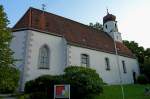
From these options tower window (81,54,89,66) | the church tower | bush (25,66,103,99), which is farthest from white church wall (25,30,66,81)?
the church tower

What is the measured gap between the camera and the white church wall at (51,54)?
63.8 ft

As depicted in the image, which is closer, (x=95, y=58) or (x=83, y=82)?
(x=83, y=82)

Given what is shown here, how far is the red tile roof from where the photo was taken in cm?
2167

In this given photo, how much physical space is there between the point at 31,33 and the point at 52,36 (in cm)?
264

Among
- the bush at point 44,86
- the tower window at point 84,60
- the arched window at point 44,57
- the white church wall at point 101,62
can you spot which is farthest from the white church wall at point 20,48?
the tower window at point 84,60

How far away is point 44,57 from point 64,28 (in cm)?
611

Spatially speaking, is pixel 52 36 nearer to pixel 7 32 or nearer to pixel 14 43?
pixel 14 43

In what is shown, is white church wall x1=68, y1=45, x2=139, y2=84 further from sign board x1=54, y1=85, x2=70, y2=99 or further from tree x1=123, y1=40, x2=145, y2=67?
sign board x1=54, y1=85, x2=70, y2=99

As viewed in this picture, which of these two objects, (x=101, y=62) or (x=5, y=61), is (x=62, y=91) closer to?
(x=5, y=61)

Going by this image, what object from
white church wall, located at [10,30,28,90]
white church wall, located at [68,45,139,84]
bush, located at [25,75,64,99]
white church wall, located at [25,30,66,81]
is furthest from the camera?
white church wall, located at [68,45,139,84]

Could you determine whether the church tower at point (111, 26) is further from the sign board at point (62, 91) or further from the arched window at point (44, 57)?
the sign board at point (62, 91)

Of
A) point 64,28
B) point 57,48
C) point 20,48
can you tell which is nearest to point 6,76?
point 20,48

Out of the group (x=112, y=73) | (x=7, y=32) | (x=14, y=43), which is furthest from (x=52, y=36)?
(x=112, y=73)

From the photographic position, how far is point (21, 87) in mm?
18250
